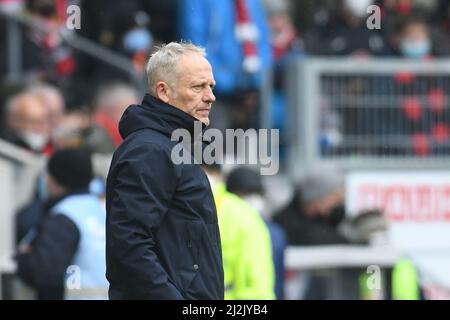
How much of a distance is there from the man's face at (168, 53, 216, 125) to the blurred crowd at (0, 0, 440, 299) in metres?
3.16

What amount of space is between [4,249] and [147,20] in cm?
448

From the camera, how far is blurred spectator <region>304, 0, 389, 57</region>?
41.7ft

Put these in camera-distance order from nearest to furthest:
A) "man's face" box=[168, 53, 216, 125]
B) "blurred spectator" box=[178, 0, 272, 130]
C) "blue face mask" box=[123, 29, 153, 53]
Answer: "man's face" box=[168, 53, 216, 125] → "blurred spectator" box=[178, 0, 272, 130] → "blue face mask" box=[123, 29, 153, 53]

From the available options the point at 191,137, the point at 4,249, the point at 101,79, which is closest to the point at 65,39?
the point at 101,79

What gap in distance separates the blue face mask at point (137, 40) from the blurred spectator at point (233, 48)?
636 millimetres

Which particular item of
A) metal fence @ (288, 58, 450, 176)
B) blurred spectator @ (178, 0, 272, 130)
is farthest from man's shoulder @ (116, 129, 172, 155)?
metal fence @ (288, 58, 450, 176)

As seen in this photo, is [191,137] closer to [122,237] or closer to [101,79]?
[122,237]

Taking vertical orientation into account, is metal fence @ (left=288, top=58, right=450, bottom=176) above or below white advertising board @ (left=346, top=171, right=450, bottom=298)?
above

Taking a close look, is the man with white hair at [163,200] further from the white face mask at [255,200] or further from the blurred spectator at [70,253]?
the white face mask at [255,200]

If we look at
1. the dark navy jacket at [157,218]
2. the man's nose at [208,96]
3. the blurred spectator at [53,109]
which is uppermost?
the blurred spectator at [53,109]

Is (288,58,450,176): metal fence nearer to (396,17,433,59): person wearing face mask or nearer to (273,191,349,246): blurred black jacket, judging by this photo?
(396,17,433,59): person wearing face mask

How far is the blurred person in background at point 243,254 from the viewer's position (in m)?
6.75

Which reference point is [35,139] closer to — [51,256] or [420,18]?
[51,256]

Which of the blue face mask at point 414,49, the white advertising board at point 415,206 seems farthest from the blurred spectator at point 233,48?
the blue face mask at point 414,49
